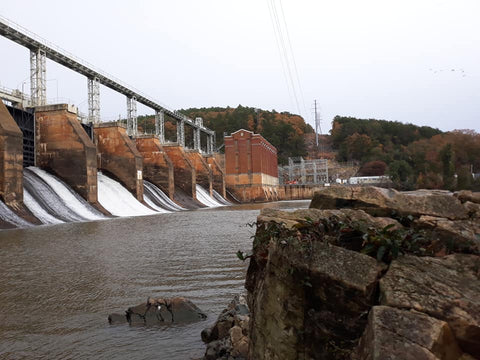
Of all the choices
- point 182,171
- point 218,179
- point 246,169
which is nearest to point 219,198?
Answer: point 218,179

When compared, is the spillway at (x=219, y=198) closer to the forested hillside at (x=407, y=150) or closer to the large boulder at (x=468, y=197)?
the forested hillside at (x=407, y=150)

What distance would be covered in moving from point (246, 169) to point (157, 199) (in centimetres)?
3039

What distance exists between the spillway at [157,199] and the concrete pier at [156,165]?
0.67 m

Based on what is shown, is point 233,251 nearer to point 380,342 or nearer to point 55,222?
point 380,342

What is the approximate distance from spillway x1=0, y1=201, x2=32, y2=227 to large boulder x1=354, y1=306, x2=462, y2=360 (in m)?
19.1

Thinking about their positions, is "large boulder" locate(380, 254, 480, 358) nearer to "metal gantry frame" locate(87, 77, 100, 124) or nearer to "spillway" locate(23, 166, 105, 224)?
"spillway" locate(23, 166, 105, 224)

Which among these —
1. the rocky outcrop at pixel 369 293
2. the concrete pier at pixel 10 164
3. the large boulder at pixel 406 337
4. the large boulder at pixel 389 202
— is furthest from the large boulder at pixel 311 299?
the concrete pier at pixel 10 164

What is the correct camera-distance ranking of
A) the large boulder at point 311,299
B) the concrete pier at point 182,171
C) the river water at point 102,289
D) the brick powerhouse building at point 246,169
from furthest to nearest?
the brick powerhouse building at point 246,169, the concrete pier at point 182,171, the river water at point 102,289, the large boulder at point 311,299

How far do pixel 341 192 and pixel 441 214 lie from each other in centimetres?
100

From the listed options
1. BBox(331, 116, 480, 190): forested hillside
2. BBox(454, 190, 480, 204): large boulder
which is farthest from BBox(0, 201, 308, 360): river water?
BBox(331, 116, 480, 190): forested hillside

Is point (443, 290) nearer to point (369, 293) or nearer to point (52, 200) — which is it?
point (369, 293)

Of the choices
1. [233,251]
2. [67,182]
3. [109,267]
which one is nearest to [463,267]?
[109,267]

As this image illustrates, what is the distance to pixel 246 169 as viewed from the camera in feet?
212

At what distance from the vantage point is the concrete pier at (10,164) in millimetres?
19402
